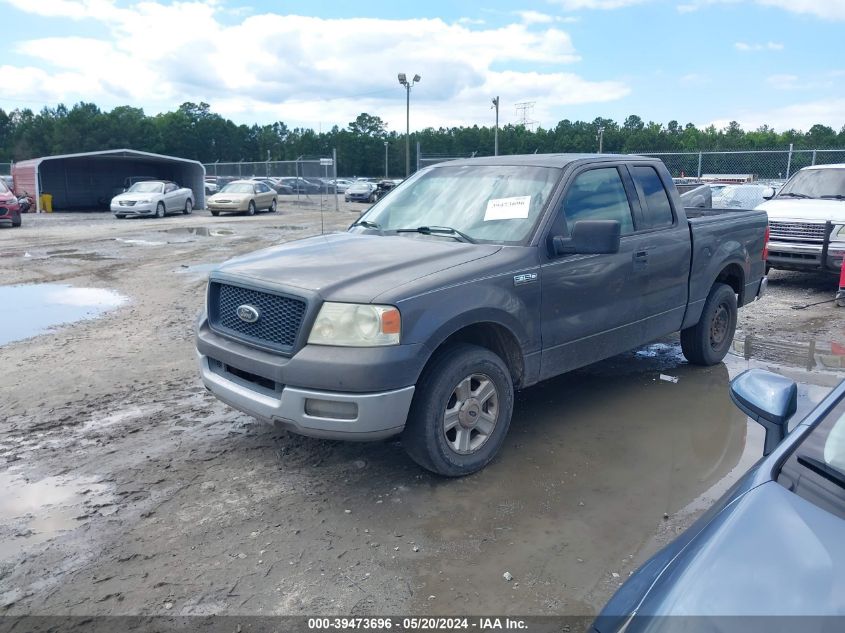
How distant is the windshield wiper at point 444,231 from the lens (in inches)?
187

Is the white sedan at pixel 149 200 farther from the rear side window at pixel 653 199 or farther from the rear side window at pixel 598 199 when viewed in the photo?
the rear side window at pixel 598 199

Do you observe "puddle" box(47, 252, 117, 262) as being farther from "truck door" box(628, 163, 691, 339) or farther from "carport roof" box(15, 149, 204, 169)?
"carport roof" box(15, 149, 204, 169)

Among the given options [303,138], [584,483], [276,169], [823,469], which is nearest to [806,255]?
[584,483]

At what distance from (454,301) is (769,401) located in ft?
6.33

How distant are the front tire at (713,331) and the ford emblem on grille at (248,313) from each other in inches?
163

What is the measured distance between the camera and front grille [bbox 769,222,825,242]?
1058 centimetres

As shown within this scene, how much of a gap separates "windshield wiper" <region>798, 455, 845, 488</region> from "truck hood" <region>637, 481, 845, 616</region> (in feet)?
0.48

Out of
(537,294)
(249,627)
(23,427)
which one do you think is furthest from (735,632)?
(23,427)

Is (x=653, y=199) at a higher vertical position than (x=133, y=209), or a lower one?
higher

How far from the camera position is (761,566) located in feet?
5.54

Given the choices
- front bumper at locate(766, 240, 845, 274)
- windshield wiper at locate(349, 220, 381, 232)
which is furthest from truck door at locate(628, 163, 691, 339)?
front bumper at locate(766, 240, 845, 274)

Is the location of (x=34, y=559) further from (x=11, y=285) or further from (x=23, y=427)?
(x=11, y=285)

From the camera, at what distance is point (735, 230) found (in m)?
6.57

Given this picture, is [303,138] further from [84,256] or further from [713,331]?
[713,331]
